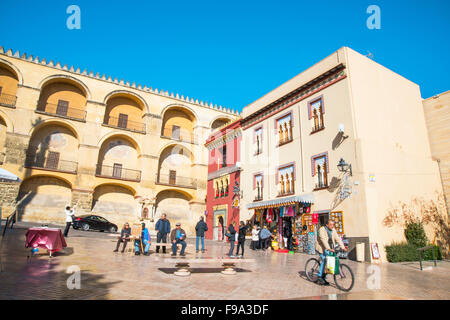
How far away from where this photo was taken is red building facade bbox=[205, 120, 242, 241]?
2322 cm

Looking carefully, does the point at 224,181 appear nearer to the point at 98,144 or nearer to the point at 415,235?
the point at 415,235

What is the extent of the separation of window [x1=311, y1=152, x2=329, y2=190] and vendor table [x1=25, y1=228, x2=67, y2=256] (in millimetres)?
12438

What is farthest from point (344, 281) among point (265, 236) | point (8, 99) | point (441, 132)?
point (8, 99)

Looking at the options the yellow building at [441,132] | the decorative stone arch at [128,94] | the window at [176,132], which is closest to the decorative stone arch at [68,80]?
the decorative stone arch at [128,94]

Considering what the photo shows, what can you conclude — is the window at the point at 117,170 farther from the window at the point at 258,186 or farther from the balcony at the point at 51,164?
the window at the point at 258,186

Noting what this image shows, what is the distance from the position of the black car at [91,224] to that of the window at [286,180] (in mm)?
16139

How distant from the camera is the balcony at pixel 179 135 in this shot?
36.6m

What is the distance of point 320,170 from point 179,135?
78.9ft

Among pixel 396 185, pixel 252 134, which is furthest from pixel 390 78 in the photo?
pixel 252 134

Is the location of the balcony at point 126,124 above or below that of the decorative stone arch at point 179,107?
below

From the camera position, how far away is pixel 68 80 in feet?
102

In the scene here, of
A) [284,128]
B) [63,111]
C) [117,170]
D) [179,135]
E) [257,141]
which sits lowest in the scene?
[117,170]

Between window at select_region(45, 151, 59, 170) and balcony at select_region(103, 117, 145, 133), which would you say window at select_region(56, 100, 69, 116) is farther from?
window at select_region(45, 151, 59, 170)

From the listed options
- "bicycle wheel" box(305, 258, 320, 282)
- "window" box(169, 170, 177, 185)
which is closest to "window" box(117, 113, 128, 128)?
"window" box(169, 170, 177, 185)
